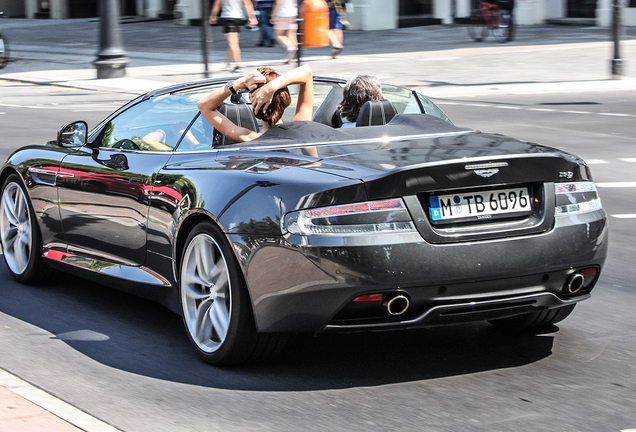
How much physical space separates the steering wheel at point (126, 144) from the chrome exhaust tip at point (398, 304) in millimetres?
2055

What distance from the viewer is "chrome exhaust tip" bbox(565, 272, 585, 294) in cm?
440

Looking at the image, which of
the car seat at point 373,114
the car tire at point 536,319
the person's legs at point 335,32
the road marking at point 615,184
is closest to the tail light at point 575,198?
the car tire at point 536,319

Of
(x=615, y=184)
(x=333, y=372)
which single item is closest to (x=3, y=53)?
(x=615, y=184)

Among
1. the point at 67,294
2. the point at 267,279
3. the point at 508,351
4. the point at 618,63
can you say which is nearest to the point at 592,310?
the point at 508,351

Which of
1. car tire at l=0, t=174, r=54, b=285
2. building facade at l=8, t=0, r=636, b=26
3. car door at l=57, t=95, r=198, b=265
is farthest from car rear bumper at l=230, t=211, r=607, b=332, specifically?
building facade at l=8, t=0, r=636, b=26

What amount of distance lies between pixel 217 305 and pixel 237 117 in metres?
1.07

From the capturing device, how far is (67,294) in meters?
6.13

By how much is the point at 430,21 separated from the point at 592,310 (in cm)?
2973

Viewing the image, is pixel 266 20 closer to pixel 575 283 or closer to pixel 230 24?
pixel 230 24

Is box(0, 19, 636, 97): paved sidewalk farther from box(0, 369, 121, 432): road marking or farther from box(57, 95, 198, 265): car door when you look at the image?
box(0, 369, 121, 432): road marking

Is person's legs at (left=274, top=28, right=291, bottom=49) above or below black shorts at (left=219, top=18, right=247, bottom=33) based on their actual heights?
below

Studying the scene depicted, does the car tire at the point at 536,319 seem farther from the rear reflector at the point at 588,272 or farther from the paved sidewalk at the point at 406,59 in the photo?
the paved sidewalk at the point at 406,59

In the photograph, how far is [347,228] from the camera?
405 cm

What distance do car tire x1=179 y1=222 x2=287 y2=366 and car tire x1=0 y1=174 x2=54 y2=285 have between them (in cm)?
174
